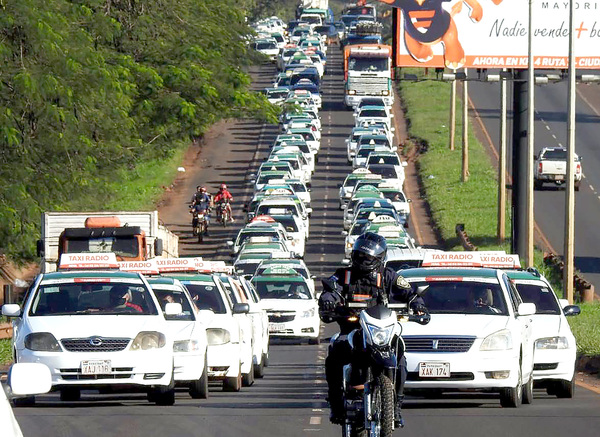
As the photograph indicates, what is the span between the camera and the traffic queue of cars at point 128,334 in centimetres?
1812

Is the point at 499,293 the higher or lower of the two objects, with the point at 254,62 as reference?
lower

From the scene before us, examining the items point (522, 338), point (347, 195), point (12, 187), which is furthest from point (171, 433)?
point (347, 195)

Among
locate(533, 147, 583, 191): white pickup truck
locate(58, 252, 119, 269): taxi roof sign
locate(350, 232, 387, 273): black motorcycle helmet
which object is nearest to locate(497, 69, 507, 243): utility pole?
locate(533, 147, 583, 191): white pickup truck

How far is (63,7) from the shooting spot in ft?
149

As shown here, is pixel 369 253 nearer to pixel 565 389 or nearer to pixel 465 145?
pixel 565 389

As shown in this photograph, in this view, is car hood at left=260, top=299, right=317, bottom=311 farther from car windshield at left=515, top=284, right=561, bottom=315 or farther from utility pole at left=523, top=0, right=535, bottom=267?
car windshield at left=515, top=284, right=561, bottom=315

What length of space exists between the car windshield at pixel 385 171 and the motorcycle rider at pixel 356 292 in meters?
53.5

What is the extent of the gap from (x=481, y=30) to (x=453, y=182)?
22622 mm

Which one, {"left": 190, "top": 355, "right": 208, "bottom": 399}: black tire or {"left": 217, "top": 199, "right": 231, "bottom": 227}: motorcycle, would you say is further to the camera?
{"left": 217, "top": 199, "right": 231, "bottom": 227}: motorcycle

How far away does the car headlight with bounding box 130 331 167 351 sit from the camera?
18406 mm

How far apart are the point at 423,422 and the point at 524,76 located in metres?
31.4

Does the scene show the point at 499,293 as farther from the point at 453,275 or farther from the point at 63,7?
the point at 63,7

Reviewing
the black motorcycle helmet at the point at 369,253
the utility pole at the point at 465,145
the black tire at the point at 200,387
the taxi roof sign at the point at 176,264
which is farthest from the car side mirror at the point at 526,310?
the utility pole at the point at 465,145

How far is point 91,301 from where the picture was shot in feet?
65.4
